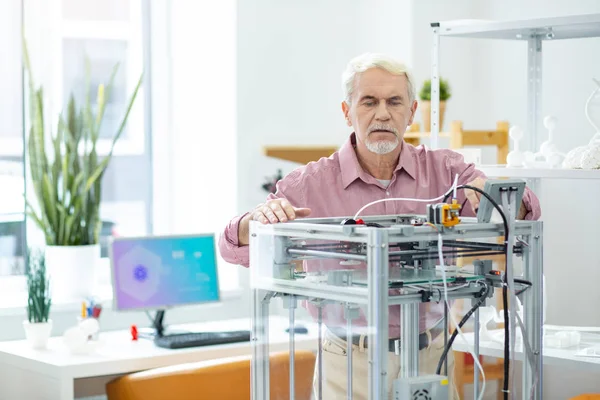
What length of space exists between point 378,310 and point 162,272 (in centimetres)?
233

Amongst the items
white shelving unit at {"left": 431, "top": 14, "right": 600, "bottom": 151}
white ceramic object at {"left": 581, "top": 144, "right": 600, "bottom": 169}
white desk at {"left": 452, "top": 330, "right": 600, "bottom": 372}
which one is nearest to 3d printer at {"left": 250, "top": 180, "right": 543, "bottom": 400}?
white desk at {"left": 452, "top": 330, "right": 600, "bottom": 372}

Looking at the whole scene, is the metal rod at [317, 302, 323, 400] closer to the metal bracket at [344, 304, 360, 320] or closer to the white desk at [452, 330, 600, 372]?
the metal bracket at [344, 304, 360, 320]

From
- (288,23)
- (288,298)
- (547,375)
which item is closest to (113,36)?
(288,23)

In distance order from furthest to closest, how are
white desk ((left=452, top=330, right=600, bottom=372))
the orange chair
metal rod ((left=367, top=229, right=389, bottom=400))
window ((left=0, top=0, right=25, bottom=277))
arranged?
1. window ((left=0, top=0, right=25, bottom=277))
2. the orange chair
3. white desk ((left=452, top=330, right=600, bottom=372))
4. metal rod ((left=367, top=229, right=389, bottom=400))

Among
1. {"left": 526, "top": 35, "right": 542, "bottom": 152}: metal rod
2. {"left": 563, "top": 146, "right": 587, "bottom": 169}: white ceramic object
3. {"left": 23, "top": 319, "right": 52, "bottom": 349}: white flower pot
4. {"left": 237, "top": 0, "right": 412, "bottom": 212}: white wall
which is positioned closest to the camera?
{"left": 563, "top": 146, "right": 587, "bottom": 169}: white ceramic object

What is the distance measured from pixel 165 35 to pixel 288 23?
568 mm

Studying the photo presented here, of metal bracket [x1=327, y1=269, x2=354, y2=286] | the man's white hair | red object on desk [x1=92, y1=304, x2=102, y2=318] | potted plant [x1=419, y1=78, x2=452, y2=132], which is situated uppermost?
potted plant [x1=419, y1=78, x2=452, y2=132]

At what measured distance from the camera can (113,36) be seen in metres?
4.49

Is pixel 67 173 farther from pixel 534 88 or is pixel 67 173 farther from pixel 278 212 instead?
pixel 278 212

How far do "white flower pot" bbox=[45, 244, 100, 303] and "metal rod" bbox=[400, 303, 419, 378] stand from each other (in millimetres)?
2609

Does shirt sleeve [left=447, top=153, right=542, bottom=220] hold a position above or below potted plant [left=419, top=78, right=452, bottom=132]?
below

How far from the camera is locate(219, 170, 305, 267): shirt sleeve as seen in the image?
207 centimetres

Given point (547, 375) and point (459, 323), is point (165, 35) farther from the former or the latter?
point (459, 323)

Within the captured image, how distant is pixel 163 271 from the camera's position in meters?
3.79
